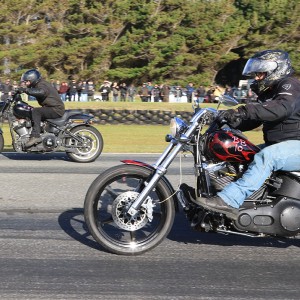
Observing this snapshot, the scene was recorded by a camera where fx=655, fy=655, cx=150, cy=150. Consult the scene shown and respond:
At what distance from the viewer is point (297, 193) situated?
5188mm

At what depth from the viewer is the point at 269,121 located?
17.0 ft

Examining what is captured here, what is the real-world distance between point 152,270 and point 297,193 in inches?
51.4

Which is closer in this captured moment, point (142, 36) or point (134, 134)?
point (134, 134)

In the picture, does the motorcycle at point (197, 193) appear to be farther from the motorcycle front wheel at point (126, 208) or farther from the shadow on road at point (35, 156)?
the shadow on road at point (35, 156)

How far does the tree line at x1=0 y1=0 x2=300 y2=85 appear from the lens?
49594 mm

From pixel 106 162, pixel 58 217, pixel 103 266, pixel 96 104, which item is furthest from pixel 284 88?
pixel 96 104

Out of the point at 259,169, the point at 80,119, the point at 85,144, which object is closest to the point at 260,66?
the point at 259,169

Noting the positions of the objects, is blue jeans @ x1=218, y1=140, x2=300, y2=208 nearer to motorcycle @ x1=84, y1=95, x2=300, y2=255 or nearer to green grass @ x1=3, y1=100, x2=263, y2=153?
motorcycle @ x1=84, y1=95, x2=300, y2=255

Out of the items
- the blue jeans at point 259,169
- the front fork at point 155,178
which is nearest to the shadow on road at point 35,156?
the front fork at point 155,178

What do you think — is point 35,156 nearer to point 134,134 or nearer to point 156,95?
point 134,134

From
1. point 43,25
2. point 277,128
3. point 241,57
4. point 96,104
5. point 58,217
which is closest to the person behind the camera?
point 277,128

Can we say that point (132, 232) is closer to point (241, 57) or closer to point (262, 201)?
point (262, 201)

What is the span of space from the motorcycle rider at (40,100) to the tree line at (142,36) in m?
36.6

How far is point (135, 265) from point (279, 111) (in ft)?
5.35
